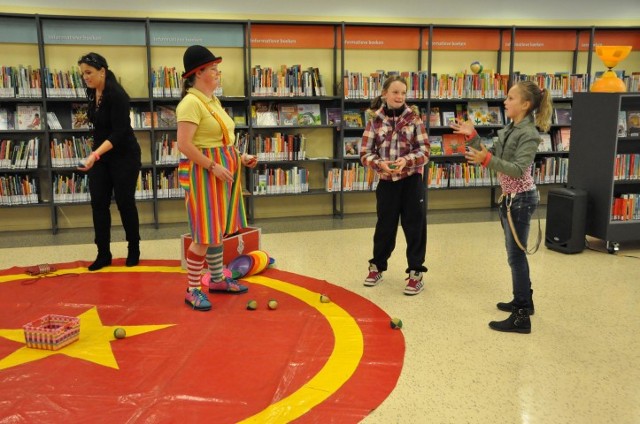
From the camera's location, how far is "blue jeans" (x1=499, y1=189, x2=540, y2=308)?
3.69m

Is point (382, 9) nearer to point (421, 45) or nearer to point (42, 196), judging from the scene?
point (421, 45)

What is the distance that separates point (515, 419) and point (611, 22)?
23.9 feet

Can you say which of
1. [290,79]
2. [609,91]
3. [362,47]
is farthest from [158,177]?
[609,91]

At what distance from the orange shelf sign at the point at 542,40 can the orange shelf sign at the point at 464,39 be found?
17cm

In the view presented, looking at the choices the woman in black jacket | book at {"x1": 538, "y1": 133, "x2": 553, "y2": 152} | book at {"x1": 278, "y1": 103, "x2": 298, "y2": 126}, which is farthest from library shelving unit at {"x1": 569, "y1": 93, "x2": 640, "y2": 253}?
the woman in black jacket

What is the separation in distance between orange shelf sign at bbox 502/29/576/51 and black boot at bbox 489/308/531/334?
204 inches

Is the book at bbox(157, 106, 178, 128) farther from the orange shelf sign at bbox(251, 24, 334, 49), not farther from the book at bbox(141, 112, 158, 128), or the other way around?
the orange shelf sign at bbox(251, 24, 334, 49)

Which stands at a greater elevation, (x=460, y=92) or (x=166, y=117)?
(x=460, y=92)

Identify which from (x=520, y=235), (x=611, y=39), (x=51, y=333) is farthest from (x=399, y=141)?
(x=611, y=39)

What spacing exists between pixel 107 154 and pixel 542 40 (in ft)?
19.8

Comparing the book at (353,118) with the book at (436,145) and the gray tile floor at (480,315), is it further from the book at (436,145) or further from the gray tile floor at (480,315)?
the gray tile floor at (480,315)

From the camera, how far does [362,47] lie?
7.56 m

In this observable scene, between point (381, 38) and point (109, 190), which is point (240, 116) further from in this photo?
point (109, 190)

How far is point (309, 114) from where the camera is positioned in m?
7.51
